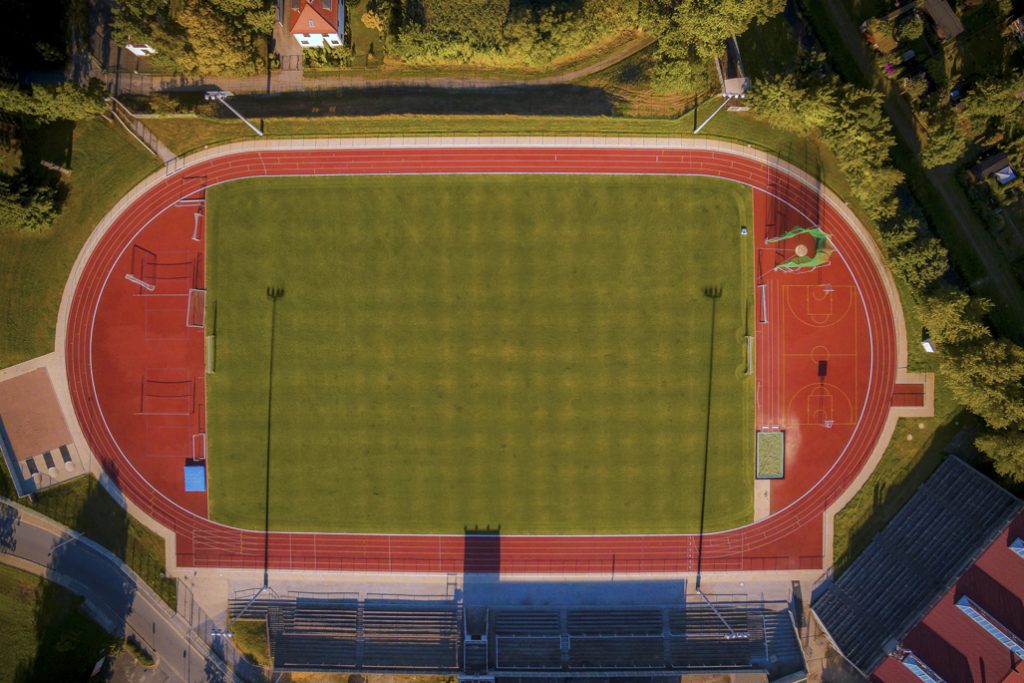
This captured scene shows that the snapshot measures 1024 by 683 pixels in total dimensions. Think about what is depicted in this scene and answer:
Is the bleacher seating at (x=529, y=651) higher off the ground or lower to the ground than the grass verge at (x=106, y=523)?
lower

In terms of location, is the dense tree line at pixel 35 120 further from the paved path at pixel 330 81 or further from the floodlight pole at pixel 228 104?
the floodlight pole at pixel 228 104

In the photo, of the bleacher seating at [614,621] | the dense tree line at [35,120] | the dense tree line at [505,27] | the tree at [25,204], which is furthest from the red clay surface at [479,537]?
the dense tree line at [505,27]

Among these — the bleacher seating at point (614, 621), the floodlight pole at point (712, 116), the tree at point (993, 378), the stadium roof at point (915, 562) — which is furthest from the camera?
the bleacher seating at point (614, 621)

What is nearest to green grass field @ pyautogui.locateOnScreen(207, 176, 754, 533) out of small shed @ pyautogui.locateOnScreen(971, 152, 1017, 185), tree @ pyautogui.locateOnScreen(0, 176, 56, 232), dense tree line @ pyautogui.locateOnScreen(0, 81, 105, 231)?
dense tree line @ pyautogui.locateOnScreen(0, 81, 105, 231)

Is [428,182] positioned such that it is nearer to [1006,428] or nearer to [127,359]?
[127,359]

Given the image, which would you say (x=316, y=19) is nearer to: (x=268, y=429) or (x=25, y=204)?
(x=25, y=204)
